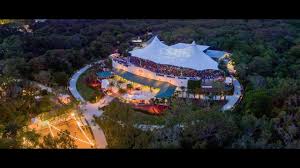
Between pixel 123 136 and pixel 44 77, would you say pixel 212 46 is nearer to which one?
pixel 44 77

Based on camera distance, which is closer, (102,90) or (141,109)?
(141,109)

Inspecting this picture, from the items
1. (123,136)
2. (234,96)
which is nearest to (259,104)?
(234,96)

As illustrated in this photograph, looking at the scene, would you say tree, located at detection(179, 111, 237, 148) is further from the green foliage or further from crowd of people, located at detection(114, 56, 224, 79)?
crowd of people, located at detection(114, 56, 224, 79)

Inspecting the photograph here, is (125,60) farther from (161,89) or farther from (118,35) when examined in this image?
(118,35)

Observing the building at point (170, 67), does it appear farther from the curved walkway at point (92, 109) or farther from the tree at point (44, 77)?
the tree at point (44, 77)

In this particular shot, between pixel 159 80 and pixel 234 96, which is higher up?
pixel 159 80
